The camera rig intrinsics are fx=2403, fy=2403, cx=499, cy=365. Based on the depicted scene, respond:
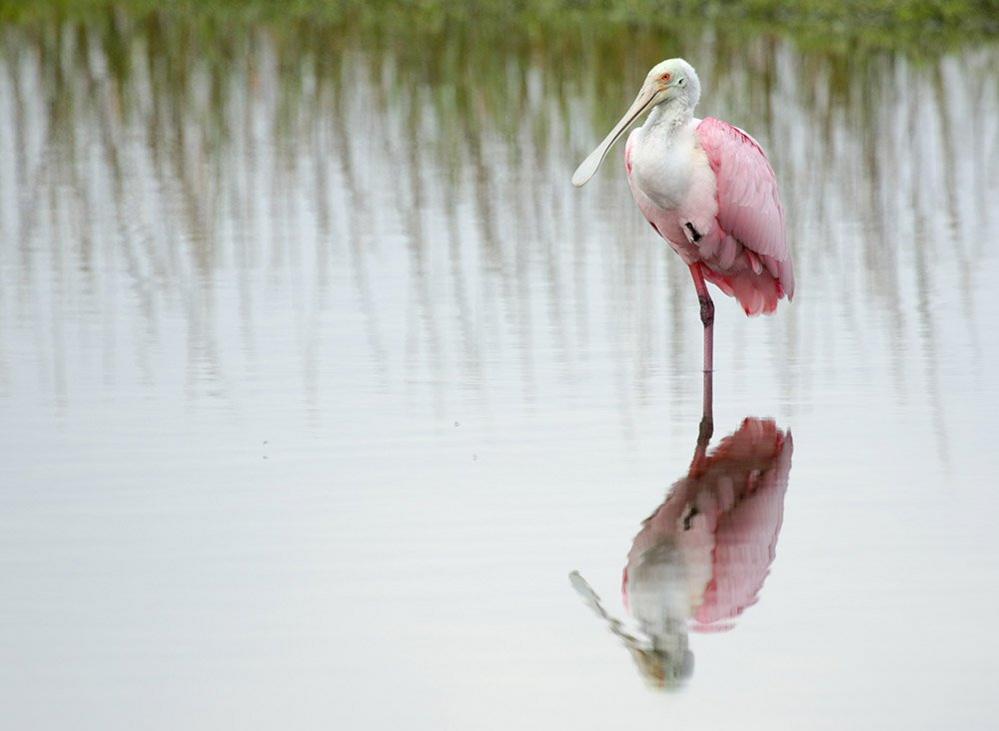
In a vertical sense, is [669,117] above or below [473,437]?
above

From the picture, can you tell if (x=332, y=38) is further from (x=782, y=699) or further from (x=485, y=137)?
(x=782, y=699)

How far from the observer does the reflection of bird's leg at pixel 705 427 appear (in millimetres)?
6695

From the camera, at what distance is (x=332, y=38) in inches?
846

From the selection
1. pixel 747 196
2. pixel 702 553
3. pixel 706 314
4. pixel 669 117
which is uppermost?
pixel 669 117

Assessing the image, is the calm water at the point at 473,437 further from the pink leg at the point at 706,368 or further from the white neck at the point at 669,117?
the white neck at the point at 669,117

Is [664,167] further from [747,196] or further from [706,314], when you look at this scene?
[706,314]

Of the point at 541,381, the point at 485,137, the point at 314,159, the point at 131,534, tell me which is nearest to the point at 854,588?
the point at 131,534

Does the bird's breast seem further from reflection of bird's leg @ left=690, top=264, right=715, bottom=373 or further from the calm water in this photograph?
the calm water

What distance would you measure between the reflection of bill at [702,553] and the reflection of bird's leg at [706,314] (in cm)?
114

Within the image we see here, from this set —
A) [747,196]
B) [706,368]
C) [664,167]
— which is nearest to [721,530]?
[706,368]

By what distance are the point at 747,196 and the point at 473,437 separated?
2.02 metres

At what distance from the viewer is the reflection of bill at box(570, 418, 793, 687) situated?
4.95 meters

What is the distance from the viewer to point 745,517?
600cm

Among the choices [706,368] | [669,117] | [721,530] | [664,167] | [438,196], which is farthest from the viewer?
[438,196]
